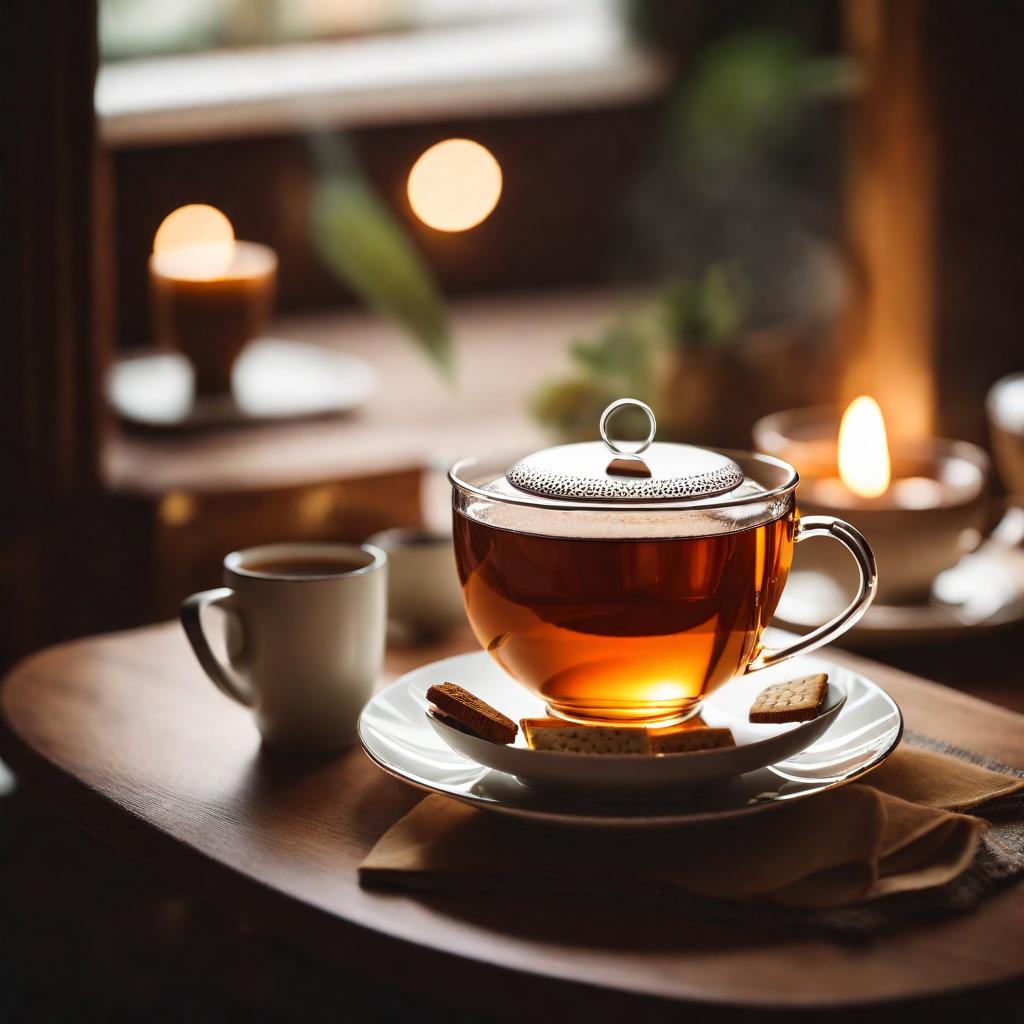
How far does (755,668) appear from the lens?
0.80 m

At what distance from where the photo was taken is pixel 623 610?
0.71 m

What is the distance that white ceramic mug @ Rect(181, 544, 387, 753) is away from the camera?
85cm

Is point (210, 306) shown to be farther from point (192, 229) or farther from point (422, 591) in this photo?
point (422, 591)

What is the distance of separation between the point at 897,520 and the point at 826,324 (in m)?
1.27

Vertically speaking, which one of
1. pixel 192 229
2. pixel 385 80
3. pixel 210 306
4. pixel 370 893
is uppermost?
pixel 385 80

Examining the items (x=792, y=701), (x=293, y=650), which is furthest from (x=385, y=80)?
(x=792, y=701)

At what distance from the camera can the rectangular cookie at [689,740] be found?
70 centimetres

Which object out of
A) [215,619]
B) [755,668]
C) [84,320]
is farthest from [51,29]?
[755,668]

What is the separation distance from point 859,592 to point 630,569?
15 cm

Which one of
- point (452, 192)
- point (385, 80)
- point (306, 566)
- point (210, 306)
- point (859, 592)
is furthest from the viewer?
point (385, 80)

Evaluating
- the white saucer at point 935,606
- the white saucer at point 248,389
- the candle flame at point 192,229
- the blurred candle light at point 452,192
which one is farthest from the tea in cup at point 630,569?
the candle flame at point 192,229

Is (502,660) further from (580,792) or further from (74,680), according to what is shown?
(74,680)

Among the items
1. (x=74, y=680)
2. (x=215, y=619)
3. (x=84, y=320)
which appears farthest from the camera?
(x=84, y=320)

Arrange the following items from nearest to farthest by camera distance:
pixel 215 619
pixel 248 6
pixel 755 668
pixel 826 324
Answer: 1. pixel 755 668
2. pixel 215 619
3. pixel 826 324
4. pixel 248 6
